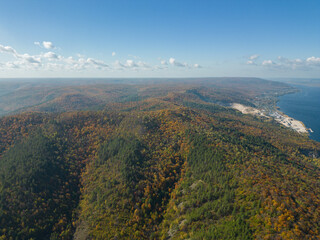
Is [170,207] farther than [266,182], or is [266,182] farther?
[170,207]

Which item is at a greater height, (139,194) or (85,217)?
(139,194)

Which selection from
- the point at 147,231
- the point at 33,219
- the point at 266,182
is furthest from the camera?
the point at 33,219

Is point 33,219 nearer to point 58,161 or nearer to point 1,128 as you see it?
point 58,161

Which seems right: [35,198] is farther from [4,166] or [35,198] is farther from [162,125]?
[162,125]

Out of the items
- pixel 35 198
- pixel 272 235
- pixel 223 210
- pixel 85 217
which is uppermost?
pixel 272 235

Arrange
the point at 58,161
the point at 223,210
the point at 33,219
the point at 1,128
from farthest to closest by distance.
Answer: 1. the point at 1,128
2. the point at 58,161
3. the point at 33,219
4. the point at 223,210

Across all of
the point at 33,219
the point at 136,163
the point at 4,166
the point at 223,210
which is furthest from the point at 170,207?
the point at 4,166

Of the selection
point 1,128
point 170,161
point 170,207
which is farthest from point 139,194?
point 1,128
